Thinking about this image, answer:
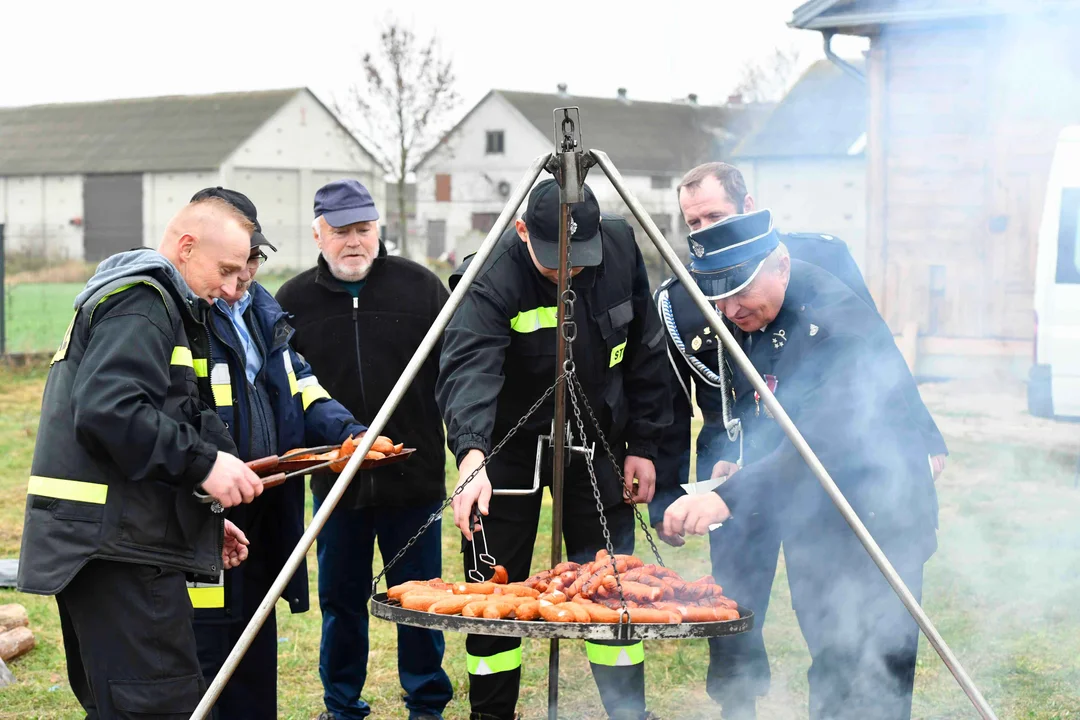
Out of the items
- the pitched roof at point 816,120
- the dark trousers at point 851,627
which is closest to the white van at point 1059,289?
the pitched roof at point 816,120

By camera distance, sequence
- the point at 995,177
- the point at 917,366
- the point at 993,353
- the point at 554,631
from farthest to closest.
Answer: the point at 917,366, the point at 993,353, the point at 995,177, the point at 554,631

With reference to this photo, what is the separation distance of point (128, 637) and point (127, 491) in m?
0.39

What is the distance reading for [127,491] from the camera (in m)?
3.05

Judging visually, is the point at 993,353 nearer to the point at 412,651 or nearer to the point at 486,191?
the point at 412,651

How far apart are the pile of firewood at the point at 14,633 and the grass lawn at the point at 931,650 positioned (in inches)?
2.2

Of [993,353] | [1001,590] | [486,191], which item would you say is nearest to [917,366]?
[993,353]

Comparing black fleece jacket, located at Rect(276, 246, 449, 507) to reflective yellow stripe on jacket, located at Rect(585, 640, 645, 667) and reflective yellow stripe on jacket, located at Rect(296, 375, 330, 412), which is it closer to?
reflective yellow stripe on jacket, located at Rect(296, 375, 330, 412)

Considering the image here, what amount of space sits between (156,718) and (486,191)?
43.3 metres

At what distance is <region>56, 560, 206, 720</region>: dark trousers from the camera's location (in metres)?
3.01

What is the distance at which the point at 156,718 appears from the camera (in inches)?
120

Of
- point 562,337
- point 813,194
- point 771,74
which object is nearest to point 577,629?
point 562,337

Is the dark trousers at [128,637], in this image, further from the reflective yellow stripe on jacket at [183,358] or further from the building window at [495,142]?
the building window at [495,142]

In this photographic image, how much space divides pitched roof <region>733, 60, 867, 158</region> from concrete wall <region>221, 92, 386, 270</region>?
21.8 m

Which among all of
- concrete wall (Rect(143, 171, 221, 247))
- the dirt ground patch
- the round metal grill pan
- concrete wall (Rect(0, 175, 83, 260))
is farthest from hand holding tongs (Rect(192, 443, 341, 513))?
concrete wall (Rect(0, 175, 83, 260))
